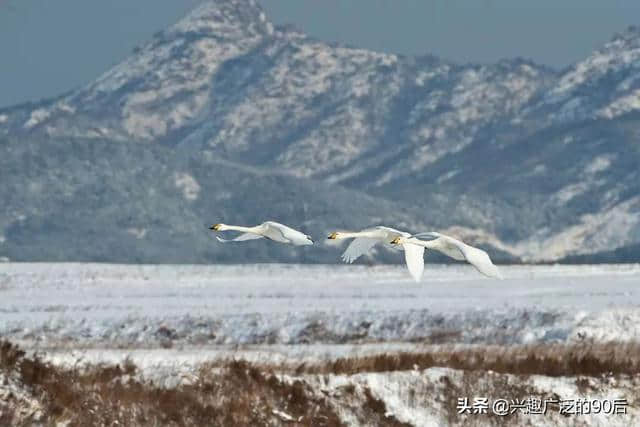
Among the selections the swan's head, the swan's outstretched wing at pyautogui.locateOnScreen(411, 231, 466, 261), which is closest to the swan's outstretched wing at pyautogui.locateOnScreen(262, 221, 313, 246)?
the swan's head

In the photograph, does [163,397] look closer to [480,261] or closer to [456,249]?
[456,249]

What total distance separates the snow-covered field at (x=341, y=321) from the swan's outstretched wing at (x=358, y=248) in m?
15.6

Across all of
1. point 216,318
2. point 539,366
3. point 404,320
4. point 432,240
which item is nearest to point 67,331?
point 216,318

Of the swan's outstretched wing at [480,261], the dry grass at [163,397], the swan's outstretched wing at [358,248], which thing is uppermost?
the swan's outstretched wing at [358,248]

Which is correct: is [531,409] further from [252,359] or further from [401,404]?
[252,359]

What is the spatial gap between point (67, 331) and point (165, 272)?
40037mm

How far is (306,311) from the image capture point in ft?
192

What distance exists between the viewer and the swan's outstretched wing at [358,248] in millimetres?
16812

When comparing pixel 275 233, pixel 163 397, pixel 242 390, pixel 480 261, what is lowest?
pixel 163 397

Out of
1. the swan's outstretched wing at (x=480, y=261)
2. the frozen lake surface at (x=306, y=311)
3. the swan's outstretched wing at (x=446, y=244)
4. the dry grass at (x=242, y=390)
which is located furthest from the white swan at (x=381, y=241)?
the frozen lake surface at (x=306, y=311)

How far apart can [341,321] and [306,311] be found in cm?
209

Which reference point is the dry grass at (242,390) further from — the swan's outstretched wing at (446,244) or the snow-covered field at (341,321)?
the swan's outstretched wing at (446,244)

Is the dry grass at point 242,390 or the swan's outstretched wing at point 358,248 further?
the dry grass at point 242,390

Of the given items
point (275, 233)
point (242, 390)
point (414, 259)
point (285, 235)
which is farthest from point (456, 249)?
point (242, 390)
